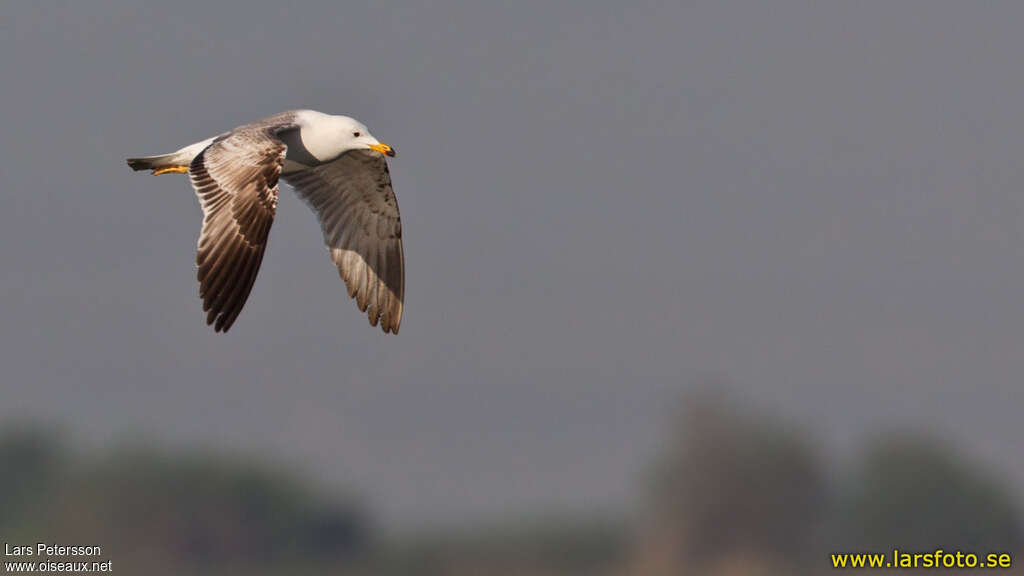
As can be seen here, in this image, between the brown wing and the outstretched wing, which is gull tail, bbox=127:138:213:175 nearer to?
the brown wing

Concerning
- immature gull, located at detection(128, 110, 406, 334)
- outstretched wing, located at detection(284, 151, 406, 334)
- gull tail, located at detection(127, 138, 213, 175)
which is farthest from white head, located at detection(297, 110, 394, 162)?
outstretched wing, located at detection(284, 151, 406, 334)

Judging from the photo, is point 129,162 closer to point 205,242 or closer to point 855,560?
point 205,242

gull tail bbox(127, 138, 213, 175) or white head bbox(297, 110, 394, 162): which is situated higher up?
white head bbox(297, 110, 394, 162)

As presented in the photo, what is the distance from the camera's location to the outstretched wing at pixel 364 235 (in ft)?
46.1

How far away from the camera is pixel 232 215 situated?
11.4 metres

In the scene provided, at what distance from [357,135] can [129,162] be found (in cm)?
204

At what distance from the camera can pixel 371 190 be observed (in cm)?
1405

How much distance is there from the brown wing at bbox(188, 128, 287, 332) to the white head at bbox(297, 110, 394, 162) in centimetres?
89

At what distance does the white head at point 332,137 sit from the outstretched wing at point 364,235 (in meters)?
1.17

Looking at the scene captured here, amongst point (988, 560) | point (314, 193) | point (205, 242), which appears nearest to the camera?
point (205, 242)

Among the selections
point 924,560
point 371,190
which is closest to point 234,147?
point 371,190

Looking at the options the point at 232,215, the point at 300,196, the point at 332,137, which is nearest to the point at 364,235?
the point at 300,196

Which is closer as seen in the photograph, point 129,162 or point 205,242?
point 205,242

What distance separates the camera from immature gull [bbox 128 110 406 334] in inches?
445
